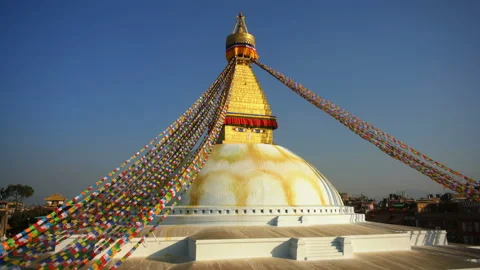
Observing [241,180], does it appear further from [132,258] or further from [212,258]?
[132,258]

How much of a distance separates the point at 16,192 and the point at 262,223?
4270 centimetres

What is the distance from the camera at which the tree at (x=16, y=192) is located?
43.1 metres

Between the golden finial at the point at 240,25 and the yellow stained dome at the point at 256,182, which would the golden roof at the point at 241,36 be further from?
the yellow stained dome at the point at 256,182

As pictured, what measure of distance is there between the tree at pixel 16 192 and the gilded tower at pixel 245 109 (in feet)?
127

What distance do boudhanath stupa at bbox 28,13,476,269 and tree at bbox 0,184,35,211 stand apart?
3851cm

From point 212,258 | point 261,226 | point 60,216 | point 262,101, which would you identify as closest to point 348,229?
point 261,226

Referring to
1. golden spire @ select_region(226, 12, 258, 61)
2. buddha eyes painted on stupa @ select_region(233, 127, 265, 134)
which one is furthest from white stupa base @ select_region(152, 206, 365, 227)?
golden spire @ select_region(226, 12, 258, 61)

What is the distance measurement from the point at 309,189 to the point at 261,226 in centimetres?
256

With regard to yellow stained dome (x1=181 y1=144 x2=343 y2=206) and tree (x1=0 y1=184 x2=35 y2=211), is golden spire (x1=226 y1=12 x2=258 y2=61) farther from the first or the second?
tree (x1=0 y1=184 x2=35 y2=211)

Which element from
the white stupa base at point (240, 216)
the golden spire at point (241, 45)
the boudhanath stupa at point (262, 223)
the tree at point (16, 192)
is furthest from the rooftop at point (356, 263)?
the tree at point (16, 192)

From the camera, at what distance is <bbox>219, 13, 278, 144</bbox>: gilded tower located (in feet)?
51.3

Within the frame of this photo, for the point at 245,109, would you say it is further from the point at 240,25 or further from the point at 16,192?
the point at 16,192

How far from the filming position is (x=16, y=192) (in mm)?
43438

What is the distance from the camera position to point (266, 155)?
14.2 meters
